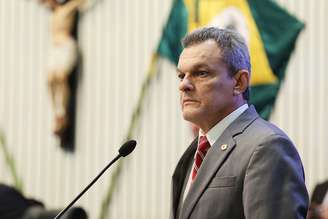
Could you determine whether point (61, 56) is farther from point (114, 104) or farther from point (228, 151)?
point (228, 151)

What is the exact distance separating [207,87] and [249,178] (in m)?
0.31

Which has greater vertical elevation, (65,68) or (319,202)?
(65,68)

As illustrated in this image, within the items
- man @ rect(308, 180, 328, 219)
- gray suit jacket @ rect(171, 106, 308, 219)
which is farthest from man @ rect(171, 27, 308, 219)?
man @ rect(308, 180, 328, 219)

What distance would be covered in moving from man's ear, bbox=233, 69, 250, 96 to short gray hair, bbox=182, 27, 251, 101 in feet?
0.04

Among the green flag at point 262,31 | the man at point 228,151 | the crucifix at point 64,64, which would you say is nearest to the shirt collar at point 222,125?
the man at point 228,151

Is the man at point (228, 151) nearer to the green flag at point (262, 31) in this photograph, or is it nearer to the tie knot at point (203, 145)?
the tie knot at point (203, 145)

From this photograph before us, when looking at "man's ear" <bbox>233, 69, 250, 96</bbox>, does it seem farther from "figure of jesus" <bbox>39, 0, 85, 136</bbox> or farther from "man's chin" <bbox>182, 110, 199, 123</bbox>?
"figure of jesus" <bbox>39, 0, 85, 136</bbox>

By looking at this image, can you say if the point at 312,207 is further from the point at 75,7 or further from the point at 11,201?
the point at 75,7

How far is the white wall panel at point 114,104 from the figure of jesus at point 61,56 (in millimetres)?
65

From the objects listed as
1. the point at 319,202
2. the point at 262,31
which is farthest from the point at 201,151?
the point at 262,31

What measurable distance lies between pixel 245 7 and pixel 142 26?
2.25 feet

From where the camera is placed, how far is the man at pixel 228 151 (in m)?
1.87

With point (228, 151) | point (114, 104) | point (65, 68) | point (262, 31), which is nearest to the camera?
point (228, 151)

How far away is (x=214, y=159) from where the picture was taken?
2.04 m
